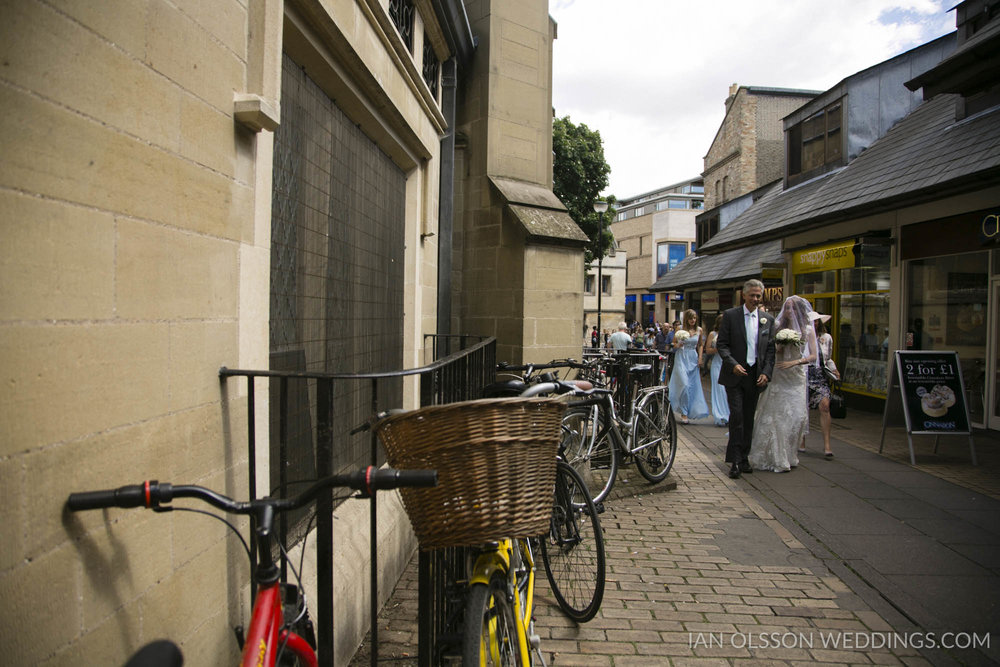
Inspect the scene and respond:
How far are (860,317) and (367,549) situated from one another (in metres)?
12.3

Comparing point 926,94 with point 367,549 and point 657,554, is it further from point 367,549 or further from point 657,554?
point 367,549

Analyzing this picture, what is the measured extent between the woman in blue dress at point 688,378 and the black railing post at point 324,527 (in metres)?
8.41

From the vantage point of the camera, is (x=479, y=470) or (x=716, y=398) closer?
(x=479, y=470)

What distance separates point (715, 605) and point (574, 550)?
2.91 ft

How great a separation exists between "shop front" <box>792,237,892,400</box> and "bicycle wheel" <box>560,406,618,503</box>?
792 centimetres

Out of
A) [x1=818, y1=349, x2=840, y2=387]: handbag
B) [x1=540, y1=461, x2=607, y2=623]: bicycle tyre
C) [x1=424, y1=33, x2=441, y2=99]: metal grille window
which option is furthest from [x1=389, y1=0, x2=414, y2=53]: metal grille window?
[x1=818, y1=349, x2=840, y2=387]: handbag

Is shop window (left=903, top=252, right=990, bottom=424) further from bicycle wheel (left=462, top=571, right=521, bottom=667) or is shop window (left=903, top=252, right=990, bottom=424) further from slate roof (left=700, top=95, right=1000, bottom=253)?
bicycle wheel (left=462, top=571, right=521, bottom=667)

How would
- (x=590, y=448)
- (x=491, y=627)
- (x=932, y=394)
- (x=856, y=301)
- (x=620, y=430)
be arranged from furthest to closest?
(x=856, y=301)
(x=932, y=394)
(x=620, y=430)
(x=590, y=448)
(x=491, y=627)

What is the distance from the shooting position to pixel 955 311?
996 centimetres

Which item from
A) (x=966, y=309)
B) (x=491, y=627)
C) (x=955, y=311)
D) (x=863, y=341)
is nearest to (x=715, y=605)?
(x=491, y=627)

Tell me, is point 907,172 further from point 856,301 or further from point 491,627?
point 491,627

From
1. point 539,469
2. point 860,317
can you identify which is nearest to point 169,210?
point 539,469

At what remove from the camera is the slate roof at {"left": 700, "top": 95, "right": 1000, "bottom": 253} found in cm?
874

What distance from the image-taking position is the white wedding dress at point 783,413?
671 cm
